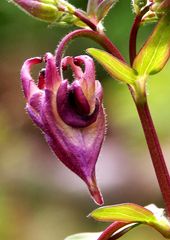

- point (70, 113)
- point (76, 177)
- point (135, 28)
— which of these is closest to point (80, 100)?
point (70, 113)

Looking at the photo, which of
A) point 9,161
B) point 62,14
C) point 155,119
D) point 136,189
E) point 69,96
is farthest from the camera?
point 9,161

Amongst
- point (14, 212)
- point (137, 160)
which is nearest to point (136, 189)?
point (137, 160)

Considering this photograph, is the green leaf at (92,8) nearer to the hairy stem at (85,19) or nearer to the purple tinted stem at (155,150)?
the hairy stem at (85,19)

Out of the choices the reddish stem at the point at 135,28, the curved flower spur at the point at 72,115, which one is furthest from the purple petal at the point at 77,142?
the reddish stem at the point at 135,28

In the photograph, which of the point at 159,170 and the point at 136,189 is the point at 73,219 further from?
the point at 159,170

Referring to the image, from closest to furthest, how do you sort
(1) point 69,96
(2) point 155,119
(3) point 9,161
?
(1) point 69,96 < (2) point 155,119 < (3) point 9,161

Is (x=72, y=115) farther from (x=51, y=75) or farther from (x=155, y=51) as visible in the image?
(x=155, y=51)
